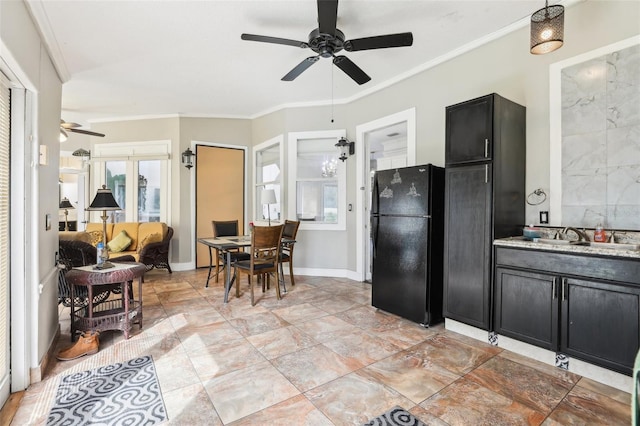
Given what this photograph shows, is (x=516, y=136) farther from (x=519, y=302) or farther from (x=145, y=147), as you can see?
(x=145, y=147)

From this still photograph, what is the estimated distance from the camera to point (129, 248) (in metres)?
5.24

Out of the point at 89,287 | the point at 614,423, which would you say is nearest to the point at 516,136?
the point at 614,423

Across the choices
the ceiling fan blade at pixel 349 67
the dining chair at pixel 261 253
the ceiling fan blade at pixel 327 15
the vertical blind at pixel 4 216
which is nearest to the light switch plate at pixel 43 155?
the vertical blind at pixel 4 216

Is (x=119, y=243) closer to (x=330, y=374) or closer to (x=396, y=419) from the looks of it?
(x=330, y=374)

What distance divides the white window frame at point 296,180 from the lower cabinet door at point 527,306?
2798 mm

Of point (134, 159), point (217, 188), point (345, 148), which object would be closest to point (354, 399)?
point (345, 148)

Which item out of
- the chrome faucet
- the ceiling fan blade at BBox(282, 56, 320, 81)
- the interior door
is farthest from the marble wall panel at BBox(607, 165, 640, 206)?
the interior door

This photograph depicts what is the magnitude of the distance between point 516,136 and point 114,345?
13.2 feet

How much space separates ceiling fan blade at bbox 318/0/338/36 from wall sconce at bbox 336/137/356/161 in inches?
92.1

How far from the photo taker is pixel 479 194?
2.69 metres

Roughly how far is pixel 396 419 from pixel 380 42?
2717mm

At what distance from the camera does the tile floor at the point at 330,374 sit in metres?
1.79

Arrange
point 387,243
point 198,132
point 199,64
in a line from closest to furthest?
point 387,243
point 199,64
point 198,132

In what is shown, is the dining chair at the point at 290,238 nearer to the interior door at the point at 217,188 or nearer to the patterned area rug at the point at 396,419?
the interior door at the point at 217,188
